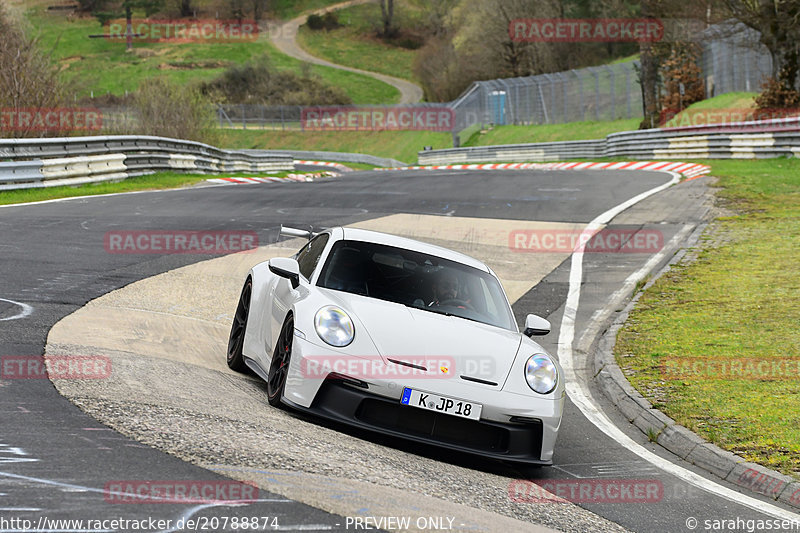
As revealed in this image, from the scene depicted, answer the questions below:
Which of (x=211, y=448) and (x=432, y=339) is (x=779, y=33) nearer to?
(x=432, y=339)

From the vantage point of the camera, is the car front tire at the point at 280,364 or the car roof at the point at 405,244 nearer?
the car front tire at the point at 280,364

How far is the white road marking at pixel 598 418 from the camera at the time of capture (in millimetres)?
6320

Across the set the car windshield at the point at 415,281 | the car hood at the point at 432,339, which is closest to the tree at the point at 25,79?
the car windshield at the point at 415,281

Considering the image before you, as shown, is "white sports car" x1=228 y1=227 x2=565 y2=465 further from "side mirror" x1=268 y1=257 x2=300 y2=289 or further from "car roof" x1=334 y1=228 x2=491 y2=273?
"car roof" x1=334 y1=228 x2=491 y2=273

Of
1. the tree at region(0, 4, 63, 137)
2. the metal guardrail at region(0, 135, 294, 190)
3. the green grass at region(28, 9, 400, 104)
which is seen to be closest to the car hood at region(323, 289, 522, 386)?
the metal guardrail at region(0, 135, 294, 190)

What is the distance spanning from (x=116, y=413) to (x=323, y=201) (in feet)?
57.1

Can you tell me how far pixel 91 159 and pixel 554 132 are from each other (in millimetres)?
38271

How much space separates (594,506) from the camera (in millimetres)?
5898

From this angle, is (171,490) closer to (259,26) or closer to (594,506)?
(594,506)

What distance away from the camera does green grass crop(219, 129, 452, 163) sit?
75188mm

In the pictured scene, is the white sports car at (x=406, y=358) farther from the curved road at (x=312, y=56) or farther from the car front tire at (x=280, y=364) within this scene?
the curved road at (x=312, y=56)

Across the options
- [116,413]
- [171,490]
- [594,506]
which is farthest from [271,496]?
[594,506]

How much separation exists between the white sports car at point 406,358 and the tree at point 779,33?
35.3 meters

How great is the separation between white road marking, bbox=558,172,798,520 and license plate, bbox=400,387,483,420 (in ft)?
5.86
